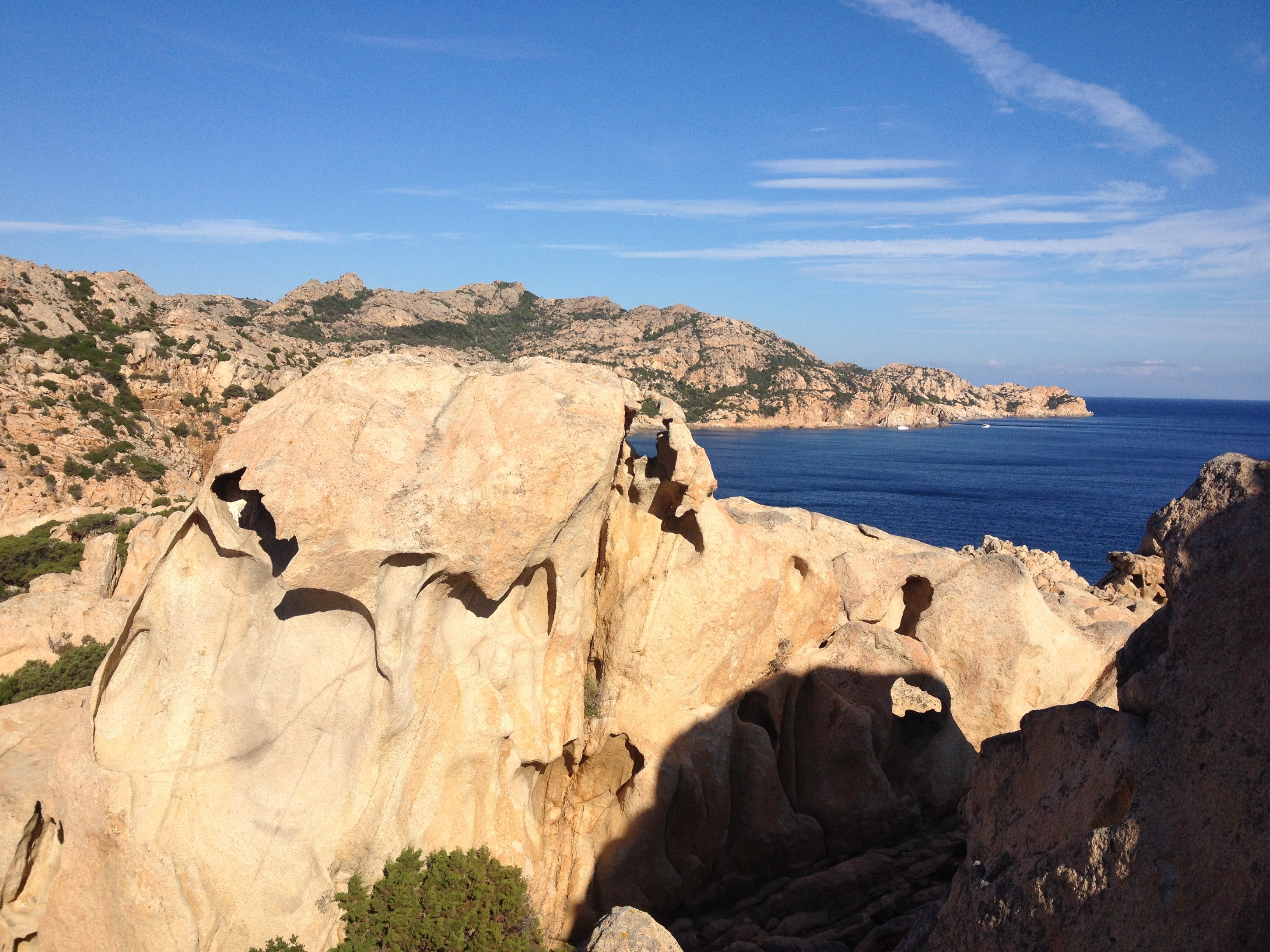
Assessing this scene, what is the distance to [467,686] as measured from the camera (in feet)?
37.3

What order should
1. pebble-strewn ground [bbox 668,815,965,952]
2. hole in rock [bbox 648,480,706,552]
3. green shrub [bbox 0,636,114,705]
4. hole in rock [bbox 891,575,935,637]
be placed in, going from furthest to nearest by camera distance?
1. hole in rock [bbox 891,575,935,637]
2. green shrub [bbox 0,636,114,705]
3. hole in rock [bbox 648,480,706,552]
4. pebble-strewn ground [bbox 668,815,965,952]

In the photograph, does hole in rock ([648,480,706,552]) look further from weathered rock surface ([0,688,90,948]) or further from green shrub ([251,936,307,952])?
weathered rock surface ([0,688,90,948])

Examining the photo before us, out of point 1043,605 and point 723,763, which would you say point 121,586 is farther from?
point 1043,605

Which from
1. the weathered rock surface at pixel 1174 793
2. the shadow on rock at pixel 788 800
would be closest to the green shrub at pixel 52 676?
the shadow on rock at pixel 788 800

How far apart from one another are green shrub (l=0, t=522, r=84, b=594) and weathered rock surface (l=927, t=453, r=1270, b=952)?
85.4ft

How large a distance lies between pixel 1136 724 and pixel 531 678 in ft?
24.4

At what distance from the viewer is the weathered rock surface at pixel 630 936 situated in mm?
8336

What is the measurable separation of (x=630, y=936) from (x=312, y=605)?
5386 millimetres

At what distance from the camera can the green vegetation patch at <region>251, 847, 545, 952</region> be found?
10.1 meters

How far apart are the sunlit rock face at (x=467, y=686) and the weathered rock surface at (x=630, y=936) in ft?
10.3

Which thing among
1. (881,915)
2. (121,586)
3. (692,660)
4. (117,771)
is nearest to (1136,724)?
(881,915)

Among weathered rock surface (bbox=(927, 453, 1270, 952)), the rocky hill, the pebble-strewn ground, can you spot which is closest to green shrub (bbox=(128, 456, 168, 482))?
the rocky hill

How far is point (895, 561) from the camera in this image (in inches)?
698

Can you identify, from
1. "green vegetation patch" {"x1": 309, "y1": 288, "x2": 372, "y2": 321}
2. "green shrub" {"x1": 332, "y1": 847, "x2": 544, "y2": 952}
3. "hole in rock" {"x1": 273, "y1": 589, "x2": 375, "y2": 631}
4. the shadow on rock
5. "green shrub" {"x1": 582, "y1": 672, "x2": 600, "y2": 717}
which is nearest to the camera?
"green shrub" {"x1": 332, "y1": 847, "x2": 544, "y2": 952}
